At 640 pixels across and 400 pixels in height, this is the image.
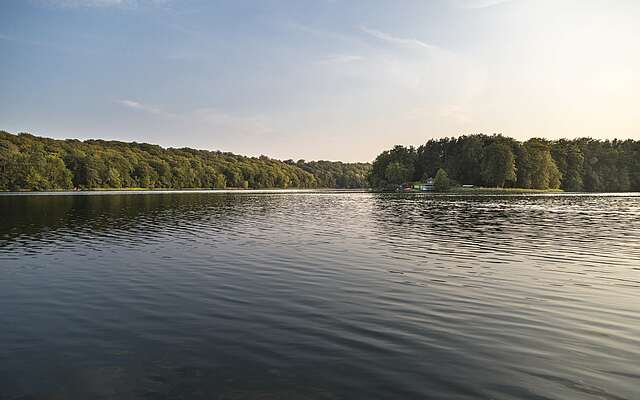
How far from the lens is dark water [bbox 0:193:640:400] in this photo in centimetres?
902

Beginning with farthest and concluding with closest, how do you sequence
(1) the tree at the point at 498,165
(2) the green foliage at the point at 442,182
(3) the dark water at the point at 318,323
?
1. (2) the green foliage at the point at 442,182
2. (1) the tree at the point at 498,165
3. (3) the dark water at the point at 318,323

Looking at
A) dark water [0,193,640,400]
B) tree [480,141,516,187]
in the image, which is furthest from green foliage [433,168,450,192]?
dark water [0,193,640,400]

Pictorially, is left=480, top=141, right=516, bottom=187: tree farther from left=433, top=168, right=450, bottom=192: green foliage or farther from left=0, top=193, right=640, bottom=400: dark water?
left=0, top=193, right=640, bottom=400: dark water

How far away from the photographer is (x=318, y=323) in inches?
519

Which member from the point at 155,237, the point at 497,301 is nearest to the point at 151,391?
the point at 497,301

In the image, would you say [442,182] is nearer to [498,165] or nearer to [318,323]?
[498,165]

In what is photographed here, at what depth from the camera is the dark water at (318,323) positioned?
9.02 m

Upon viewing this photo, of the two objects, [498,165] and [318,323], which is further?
[498,165]

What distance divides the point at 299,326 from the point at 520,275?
Answer: 42.3ft

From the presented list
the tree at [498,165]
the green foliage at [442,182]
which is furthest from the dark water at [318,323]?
the green foliage at [442,182]

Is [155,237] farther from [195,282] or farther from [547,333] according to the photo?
Result: [547,333]

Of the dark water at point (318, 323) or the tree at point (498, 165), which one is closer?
the dark water at point (318, 323)

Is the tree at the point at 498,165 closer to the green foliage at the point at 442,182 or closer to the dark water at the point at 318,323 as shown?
the green foliage at the point at 442,182

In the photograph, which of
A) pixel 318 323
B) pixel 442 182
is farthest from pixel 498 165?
pixel 318 323
